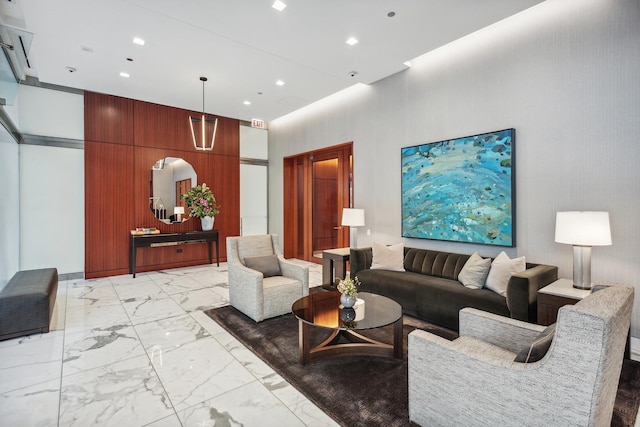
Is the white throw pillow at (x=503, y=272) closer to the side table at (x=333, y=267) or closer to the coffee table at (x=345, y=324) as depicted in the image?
the coffee table at (x=345, y=324)

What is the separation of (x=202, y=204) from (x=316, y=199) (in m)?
2.45

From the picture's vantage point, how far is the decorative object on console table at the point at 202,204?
6.78 m

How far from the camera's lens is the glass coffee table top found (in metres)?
2.56

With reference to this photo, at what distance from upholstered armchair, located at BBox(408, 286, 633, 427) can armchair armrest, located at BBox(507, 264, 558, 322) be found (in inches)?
39.0

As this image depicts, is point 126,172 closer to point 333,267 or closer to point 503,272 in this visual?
point 333,267

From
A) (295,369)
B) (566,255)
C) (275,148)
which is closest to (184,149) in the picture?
(275,148)

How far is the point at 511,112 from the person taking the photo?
12.3 feet

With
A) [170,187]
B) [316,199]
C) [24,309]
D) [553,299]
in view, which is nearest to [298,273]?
[553,299]

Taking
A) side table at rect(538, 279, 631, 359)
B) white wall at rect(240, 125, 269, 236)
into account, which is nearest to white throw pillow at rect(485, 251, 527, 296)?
side table at rect(538, 279, 631, 359)

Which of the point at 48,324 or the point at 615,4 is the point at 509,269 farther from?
the point at 48,324

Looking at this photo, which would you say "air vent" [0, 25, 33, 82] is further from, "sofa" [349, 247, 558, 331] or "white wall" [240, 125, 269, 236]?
"sofa" [349, 247, 558, 331]

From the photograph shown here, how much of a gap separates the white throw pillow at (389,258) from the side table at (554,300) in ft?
5.85

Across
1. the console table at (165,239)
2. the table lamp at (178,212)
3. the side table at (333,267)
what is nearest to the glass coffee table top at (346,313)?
the side table at (333,267)

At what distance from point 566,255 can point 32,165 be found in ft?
25.4
